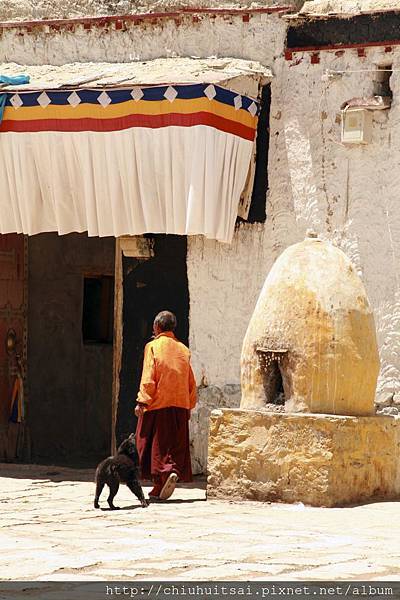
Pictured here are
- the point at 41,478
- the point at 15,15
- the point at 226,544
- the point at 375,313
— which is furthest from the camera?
the point at 15,15

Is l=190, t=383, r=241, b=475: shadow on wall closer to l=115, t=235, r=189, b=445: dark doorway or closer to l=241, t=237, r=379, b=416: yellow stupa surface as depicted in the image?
l=115, t=235, r=189, b=445: dark doorway

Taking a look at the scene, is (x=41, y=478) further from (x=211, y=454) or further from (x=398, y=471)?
(x=398, y=471)

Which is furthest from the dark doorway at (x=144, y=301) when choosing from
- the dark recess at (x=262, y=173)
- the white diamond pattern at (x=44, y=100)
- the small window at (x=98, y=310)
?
the small window at (x=98, y=310)

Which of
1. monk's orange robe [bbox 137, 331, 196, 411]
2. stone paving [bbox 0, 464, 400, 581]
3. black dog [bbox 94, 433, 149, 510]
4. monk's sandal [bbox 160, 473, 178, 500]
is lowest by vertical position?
stone paving [bbox 0, 464, 400, 581]

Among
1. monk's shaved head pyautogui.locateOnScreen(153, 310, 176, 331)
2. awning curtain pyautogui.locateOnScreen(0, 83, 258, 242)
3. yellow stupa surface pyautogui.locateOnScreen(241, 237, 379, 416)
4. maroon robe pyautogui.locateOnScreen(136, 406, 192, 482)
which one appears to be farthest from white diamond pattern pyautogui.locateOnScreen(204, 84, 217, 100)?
maroon robe pyautogui.locateOnScreen(136, 406, 192, 482)

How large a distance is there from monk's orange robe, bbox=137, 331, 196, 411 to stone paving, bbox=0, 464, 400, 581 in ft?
2.29

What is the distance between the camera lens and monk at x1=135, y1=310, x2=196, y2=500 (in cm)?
964

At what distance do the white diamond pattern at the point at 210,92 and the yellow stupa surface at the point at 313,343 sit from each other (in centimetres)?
175

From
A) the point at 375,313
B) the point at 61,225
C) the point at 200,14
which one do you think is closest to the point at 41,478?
the point at 61,225

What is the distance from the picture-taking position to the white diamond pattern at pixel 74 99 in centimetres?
1114

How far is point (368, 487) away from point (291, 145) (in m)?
3.17

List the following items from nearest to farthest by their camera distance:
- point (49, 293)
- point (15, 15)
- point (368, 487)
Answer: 1. point (368, 487)
2. point (15, 15)
3. point (49, 293)

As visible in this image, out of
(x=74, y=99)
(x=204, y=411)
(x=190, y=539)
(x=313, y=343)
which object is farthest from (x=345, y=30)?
(x=190, y=539)

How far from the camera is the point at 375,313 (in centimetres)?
1080
